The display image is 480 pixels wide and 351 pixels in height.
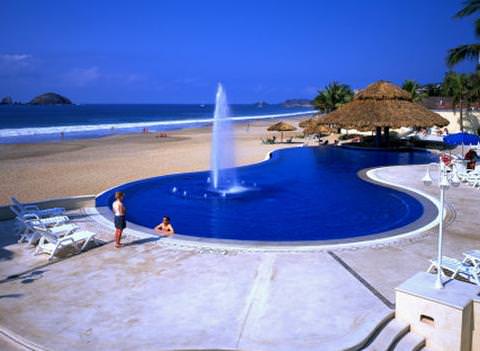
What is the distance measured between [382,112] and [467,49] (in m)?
5.92

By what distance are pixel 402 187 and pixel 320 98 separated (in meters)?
34.0

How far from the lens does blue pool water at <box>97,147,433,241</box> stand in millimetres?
10422

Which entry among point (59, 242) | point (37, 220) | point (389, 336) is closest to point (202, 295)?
point (389, 336)

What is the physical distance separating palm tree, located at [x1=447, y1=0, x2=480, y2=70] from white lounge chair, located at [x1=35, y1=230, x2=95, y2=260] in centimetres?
2253

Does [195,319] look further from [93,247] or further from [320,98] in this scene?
[320,98]

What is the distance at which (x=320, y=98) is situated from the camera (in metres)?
47.1

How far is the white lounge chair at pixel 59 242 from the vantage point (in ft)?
25.5

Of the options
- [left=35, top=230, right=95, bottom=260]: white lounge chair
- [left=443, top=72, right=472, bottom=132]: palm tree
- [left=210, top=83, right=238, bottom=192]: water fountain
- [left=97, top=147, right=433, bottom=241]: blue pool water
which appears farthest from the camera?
[left=443, top=72, right=472, bottom=132]: palm tree

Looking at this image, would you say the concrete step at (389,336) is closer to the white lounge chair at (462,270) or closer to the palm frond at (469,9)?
the white lounge chair at (462,270)

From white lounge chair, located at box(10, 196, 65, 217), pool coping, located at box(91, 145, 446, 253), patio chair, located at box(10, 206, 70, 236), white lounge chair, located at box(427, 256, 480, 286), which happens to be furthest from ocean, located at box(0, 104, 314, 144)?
white lounge chair, located at box(427, 256, 480, 286)

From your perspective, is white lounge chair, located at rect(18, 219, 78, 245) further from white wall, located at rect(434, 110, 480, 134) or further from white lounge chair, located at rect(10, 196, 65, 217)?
white wall, located at rect(434, 110, 480, 134)

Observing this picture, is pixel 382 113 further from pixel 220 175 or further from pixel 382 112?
pixel 220 175

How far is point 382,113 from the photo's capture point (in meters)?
26.5

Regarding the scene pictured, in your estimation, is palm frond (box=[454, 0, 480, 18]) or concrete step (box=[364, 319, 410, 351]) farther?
palm frond (box=[454, 0, 480, 18])
